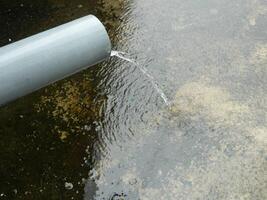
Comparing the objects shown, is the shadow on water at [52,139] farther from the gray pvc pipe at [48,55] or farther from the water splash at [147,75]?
the gray pvc pipe at [48,55]

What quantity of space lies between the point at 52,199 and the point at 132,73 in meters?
1.31

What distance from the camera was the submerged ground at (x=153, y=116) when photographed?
3162mm

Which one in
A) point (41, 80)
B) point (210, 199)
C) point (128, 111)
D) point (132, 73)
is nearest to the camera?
point (41, 80)

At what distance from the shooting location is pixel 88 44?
8.87 feet

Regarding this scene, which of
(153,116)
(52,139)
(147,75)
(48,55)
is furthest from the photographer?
(147,75)

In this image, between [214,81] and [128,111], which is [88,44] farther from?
[214,81]

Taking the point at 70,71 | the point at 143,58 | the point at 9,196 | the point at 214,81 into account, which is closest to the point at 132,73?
the point at 143,58

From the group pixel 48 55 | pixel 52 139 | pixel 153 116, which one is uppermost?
pixel 48 55

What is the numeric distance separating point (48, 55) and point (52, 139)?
38.8 inches

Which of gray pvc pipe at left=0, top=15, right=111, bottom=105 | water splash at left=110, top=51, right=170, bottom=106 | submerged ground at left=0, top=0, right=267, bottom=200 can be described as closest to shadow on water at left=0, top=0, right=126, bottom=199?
submerged ground at left=0, top=0, right=267, bottom=200

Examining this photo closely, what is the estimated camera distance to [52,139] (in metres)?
3.42

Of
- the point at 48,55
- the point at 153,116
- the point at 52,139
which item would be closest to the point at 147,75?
the point at 153,116

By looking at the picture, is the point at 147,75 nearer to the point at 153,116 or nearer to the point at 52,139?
the point at 153,116

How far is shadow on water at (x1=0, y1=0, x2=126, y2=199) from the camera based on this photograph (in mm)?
3168
